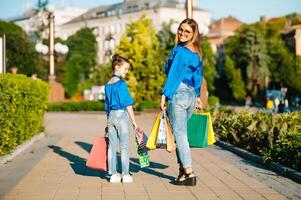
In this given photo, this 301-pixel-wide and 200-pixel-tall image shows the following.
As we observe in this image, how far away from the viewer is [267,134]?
11.5m

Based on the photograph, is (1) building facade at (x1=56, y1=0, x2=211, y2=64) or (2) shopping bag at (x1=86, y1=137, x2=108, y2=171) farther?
(1) building facade at (x1=56, y1=0, x2=211, y2=64)

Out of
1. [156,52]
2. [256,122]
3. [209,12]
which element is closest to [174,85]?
[256,122]

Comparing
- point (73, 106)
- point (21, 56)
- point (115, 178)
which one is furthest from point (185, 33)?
point (21, 56)

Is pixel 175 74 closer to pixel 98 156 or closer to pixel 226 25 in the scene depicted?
pixel 98 156

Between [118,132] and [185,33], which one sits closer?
[185,33]

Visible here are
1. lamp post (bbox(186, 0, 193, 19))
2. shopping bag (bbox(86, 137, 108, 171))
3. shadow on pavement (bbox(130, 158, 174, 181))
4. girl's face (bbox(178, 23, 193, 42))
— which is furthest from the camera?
lamp post (bbox(186, 0, 193, 19))

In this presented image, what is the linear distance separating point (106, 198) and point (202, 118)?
6.02 ft

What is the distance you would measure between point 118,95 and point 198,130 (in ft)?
3.82

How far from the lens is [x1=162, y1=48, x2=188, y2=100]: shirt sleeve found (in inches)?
307

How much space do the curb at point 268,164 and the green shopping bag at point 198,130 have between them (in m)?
1.50

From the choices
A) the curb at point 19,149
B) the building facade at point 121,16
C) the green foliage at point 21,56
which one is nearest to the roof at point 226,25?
the building facade at point 121,16

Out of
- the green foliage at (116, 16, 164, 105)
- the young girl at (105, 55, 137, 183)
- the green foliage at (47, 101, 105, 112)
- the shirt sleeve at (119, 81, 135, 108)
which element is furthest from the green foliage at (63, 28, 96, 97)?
the shirt sleeve at (119, 81, 135, 108)

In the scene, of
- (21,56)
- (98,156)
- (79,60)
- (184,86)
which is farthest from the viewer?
(79,60)

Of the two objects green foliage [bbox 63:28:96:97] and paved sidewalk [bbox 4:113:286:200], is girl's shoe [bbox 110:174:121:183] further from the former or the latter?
green foliage [bbox 63:28:96:97]
